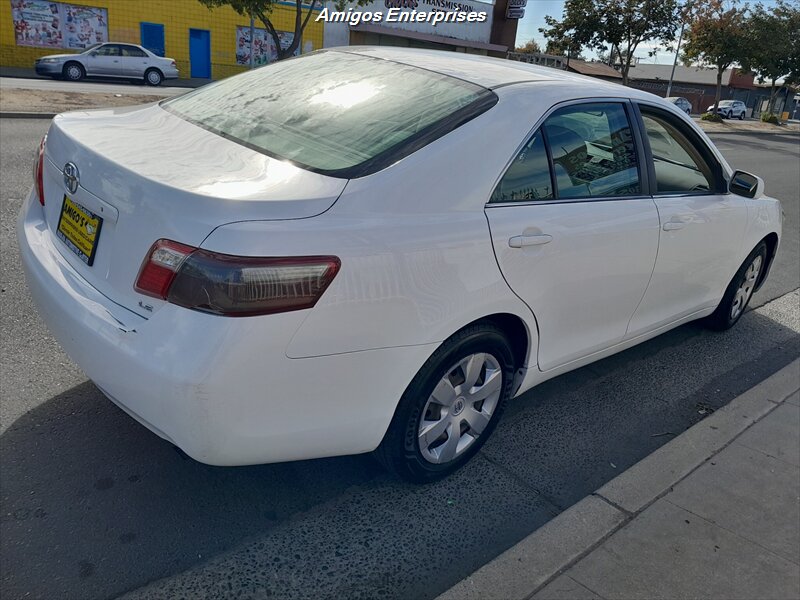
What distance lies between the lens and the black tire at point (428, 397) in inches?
103

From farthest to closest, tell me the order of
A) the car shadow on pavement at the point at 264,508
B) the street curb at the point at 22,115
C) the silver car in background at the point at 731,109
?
the silver car in background at the point at 731,109
the street curb at the point at 22,115
the car shadow on pavement at the point at 264,508

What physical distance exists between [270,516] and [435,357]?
2.99 ft

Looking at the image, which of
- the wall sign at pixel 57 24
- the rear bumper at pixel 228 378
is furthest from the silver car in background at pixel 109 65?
the rear bumper at pixel 228 378

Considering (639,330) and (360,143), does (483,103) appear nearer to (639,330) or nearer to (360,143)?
(360,143)

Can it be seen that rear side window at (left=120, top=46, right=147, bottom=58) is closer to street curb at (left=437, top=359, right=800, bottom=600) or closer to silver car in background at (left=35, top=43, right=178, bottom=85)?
silver car in background at (left=35, top=43, right=178, bottom=85)

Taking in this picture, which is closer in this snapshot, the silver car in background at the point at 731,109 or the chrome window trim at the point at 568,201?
the chrome window trim at the point at 568,201

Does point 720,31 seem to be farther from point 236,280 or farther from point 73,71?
point 236,280

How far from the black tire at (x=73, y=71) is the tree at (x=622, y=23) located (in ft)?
74.1

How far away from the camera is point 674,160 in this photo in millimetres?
3969

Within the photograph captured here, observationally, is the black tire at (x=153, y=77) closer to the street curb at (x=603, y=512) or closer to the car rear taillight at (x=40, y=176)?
the car rear taillight at (x=40, y=176)

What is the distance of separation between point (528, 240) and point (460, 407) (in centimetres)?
75

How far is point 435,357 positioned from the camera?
8.54ft

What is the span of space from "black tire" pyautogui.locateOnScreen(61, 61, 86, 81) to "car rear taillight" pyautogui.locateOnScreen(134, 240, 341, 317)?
2564cm

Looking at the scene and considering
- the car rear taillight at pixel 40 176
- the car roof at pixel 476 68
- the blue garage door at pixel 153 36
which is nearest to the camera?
Answer: the car rear taillight at pixel 40 176
